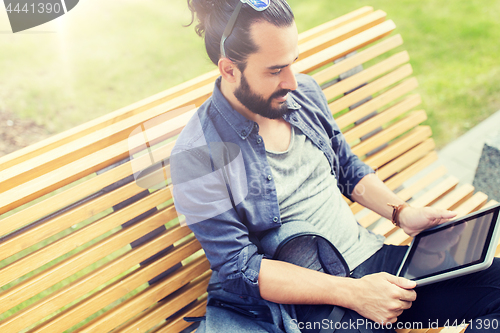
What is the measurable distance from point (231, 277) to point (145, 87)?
3.87 meters

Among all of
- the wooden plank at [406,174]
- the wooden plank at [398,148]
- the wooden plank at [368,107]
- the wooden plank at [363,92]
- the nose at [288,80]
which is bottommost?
the wooden plank at [406,174]

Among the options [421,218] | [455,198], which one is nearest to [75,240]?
[421,218]

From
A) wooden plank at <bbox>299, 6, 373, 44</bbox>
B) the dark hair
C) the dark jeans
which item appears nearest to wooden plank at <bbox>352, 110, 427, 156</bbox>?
wooden plank at <bbox>299, 6, 373, 44</bbox>

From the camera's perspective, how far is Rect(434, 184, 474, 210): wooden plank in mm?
2748

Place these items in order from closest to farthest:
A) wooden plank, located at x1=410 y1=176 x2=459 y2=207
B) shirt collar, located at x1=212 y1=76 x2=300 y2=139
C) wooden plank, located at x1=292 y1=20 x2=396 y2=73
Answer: shirt collar, located at x1=212 y1=76 x2=300 y2=139 → wooden plank, located at x1=292 y1=20 x2=396 y2=73 → wooden plank, located at x1=410 y1=176 x2=459 y2=207

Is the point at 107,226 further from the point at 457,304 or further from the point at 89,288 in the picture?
the point at 457,304

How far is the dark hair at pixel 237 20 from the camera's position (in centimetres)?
168

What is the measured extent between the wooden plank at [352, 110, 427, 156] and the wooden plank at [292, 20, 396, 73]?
630 mm

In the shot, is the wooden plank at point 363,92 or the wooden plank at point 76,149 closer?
the wooden plank at point 76,149

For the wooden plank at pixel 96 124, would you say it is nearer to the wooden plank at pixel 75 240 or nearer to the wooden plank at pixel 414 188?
the wooden plank at pixel 75 240

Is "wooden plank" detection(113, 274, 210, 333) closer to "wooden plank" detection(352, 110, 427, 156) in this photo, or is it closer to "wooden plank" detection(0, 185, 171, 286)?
"wooden plank" detection(0, 185, 171, 286)

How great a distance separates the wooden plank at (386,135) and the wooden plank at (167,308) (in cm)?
137

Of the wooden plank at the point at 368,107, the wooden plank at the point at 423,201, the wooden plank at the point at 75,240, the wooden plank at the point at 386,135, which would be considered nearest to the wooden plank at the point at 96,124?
the wooden plank at the point at 75,240

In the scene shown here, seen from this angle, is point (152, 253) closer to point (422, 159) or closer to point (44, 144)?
point (44, 144)
